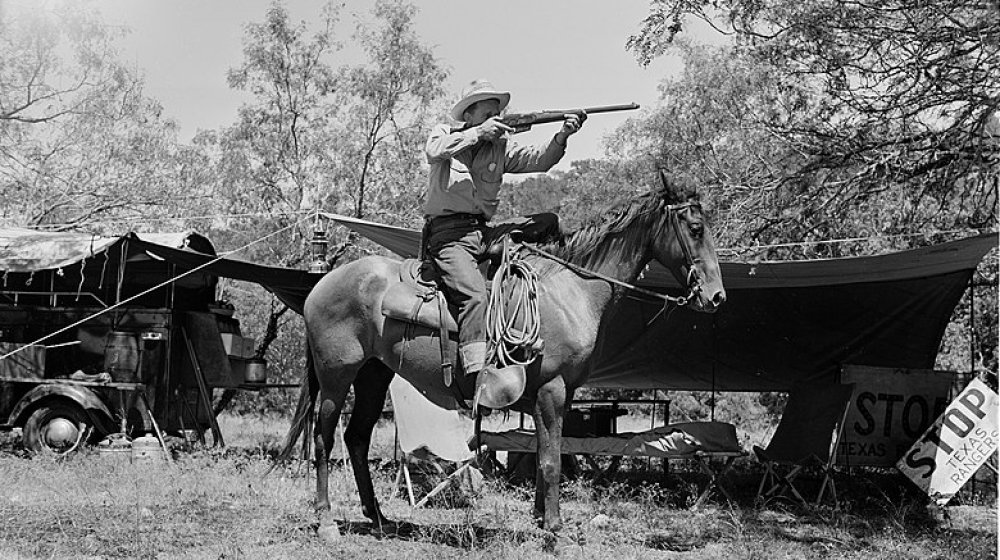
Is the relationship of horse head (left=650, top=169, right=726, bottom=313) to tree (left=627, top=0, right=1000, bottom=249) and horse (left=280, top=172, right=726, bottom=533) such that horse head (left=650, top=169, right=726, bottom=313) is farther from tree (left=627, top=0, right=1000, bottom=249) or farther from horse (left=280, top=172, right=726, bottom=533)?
tree (left=627, top=0, right=1000, bottom=249)

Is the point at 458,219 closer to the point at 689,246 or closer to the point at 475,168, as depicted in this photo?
the point at 475,168

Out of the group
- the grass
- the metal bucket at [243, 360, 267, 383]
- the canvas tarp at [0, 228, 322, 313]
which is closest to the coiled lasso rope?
the grass

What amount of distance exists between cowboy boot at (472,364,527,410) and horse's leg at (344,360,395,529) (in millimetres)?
1187

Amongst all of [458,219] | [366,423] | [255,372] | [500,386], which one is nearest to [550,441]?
[500,386]

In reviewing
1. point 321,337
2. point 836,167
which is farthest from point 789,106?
point 321,337

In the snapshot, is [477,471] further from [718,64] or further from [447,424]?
[718,64]

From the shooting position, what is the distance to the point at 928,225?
9.66m

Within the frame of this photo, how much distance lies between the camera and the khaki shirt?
18.6 ft

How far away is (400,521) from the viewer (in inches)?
259

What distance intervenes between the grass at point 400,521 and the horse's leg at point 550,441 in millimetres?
139

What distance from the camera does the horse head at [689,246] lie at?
5406 millimetres

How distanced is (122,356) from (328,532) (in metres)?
5.36

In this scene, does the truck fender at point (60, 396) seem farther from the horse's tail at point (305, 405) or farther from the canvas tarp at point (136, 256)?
the horse's tail at point (305, 405)

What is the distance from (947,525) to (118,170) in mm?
15061
